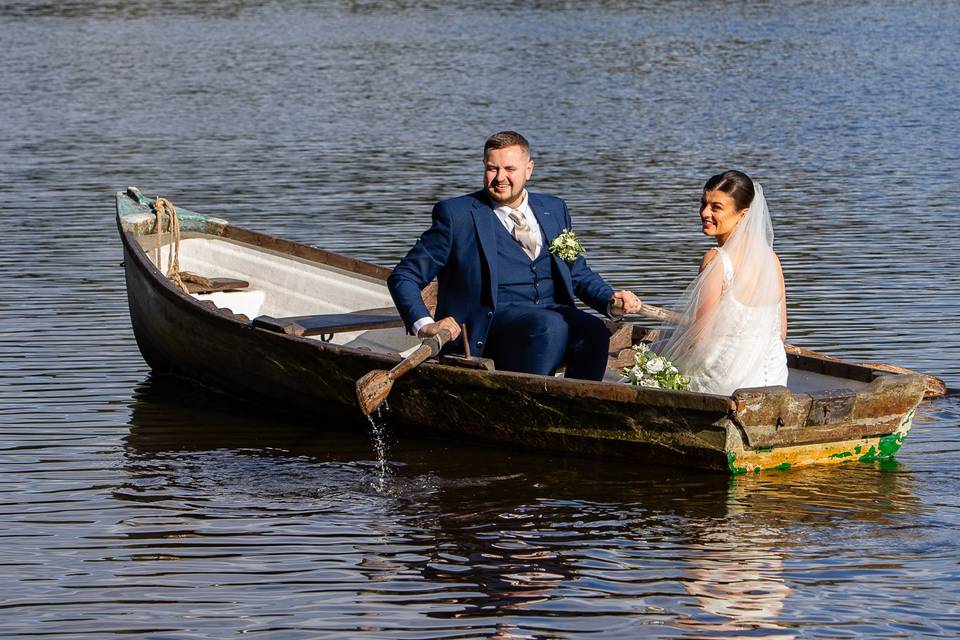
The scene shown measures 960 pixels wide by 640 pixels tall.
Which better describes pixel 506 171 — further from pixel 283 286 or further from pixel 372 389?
pixel 283 286

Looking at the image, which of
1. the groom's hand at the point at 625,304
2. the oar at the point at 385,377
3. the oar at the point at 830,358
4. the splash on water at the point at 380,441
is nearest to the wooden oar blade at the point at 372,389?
the oar at the point at 385,377

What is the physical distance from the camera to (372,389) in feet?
28.1

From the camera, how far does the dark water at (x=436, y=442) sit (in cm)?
671

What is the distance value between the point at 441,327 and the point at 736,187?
5.46 feet

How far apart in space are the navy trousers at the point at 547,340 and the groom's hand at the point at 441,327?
1.09 feet

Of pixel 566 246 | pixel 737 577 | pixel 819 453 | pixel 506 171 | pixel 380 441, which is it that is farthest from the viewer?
pixel 380 441

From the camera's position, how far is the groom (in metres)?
8.75

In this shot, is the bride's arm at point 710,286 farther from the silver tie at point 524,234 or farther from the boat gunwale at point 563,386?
the silver tie at point 524,234

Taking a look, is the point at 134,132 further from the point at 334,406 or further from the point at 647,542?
the point at 647,542

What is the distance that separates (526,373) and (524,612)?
2255mm

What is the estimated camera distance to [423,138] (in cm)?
2377

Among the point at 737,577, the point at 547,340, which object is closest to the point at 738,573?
the point at 737,577

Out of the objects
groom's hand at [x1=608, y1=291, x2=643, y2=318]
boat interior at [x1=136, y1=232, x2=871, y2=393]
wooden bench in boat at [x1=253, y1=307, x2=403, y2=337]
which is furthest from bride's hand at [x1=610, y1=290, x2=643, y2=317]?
boat interior at [x1=136, y1=232, x2=871, y2=393]

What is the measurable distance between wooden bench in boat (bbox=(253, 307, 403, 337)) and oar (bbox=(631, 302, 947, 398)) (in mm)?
1776
